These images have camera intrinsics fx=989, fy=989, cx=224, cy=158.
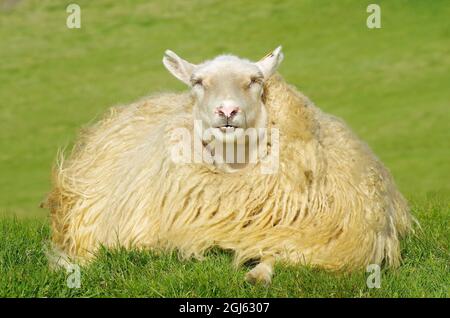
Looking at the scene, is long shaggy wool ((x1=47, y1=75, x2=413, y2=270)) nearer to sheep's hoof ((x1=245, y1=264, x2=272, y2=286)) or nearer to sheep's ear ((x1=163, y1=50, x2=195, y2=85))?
sheep's ear ((x1=163, y1=50, x2=195, y2=85))

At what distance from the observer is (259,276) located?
240 inches

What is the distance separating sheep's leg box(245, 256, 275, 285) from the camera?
6047 mm

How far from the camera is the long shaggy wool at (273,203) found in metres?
6.61

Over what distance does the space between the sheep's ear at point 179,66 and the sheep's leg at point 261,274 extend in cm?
150

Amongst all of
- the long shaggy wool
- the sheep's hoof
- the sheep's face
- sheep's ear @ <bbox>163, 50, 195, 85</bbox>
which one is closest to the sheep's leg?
the sheep's hoof

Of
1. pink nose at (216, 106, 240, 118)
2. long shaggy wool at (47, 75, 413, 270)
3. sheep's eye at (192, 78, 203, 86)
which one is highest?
sheep's eye at (192, 78, 203, 86)

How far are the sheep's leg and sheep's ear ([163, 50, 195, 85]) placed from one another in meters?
1.50

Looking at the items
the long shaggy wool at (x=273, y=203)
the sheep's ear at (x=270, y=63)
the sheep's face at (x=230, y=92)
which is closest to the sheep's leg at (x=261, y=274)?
the long shaggy wool at (x=273, y=203)

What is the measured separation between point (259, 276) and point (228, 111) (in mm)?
1074

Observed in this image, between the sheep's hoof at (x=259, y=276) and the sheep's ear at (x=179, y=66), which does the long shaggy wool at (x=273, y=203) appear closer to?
the sheep's ear at (x=179, y=66)

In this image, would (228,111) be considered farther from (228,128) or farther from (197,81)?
(197,81)

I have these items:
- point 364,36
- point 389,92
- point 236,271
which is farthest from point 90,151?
point 364,36

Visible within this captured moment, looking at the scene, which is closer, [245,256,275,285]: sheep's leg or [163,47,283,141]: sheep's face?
[245,256,275,285]: sheep's leg

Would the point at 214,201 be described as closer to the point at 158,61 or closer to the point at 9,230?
the point at 9,230
